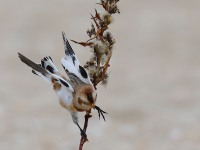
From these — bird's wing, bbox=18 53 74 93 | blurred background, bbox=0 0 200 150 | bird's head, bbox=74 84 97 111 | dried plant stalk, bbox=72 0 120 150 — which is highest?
blurred background, bbox=0 0 200 150

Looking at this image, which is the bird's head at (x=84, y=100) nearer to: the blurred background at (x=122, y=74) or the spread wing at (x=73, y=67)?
the spread wing at (x=73, y=67)

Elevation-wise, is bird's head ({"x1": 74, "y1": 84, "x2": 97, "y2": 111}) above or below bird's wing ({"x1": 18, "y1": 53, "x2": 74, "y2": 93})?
below

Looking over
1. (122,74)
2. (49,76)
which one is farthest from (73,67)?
(122,74)

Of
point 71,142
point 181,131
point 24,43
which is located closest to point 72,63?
point 71,142

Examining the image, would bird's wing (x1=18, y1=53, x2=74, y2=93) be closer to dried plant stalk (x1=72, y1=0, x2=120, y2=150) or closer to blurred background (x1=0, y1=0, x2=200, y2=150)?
dried plant stalk (x1=72, y1=0, x2=120, y2=150)

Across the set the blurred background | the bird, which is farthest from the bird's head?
the blurred background

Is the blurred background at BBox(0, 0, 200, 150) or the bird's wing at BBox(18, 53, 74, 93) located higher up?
the blurred background at BBox(0, 0, 200, 150)

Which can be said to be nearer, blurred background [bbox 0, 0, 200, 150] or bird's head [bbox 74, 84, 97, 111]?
bird's head [bbox 74, 84, 97, 111]

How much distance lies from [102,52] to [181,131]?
463cm

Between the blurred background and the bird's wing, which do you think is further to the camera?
the blurred background

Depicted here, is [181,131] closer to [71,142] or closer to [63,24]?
[71,142]

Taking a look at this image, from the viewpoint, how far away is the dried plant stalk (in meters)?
1.40

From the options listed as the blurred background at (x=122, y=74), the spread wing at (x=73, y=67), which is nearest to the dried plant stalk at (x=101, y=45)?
the spread wing at (x=73, y=67)

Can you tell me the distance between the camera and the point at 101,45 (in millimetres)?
1391
